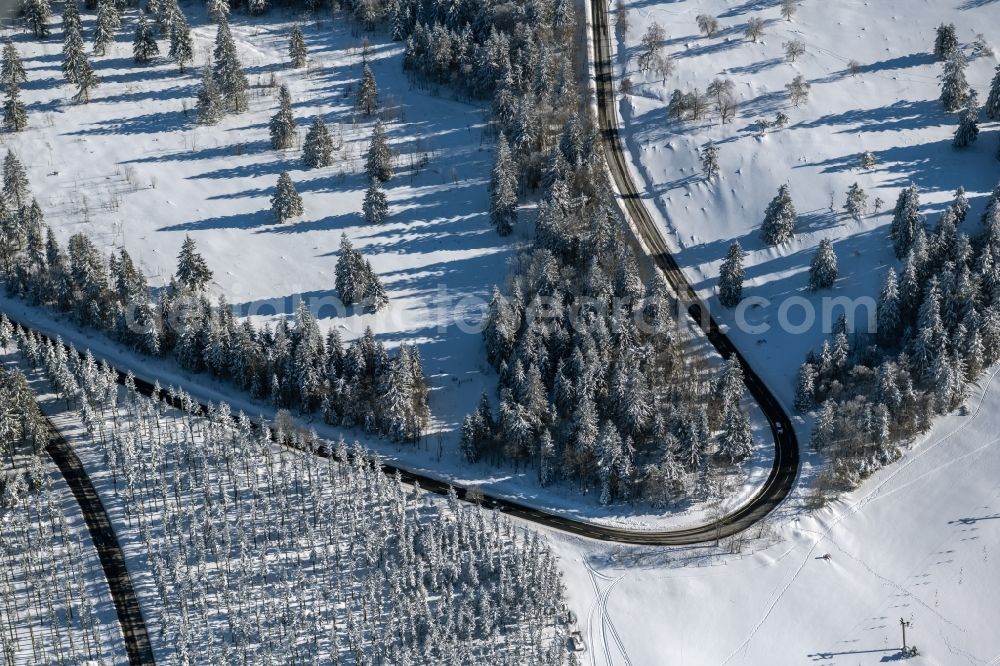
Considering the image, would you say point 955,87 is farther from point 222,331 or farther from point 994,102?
point 222,331

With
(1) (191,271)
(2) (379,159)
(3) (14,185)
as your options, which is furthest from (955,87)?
(3) (14,185)

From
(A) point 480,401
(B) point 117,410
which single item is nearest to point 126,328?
(B) point 117,410

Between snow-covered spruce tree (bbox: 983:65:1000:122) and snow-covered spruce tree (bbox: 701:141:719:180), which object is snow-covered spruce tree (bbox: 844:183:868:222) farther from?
snow-covered spruce tree (bbox: 983:65:1000:122)

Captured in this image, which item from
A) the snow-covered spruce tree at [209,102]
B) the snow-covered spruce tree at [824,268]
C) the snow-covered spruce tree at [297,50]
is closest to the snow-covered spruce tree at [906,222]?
the snow-covered spruce tree at [824,268]

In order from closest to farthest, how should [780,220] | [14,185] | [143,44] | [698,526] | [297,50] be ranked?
1. [698,526]
2. [780,220]
3. [14,185]
4. [143,44]
5. [297,50]

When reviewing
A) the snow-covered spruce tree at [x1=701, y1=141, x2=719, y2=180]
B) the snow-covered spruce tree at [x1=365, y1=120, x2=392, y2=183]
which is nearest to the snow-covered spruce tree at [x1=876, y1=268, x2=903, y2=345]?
the snow-covered spruce tree at [x1=701, y1=141, x2=719, y2=180]

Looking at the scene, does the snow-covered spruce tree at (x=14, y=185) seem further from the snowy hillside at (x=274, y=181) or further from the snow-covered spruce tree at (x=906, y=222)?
the snow-covered spruce tree at (x=906, y=222)

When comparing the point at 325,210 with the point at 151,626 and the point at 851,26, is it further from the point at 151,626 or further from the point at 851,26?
the point at 851,26
